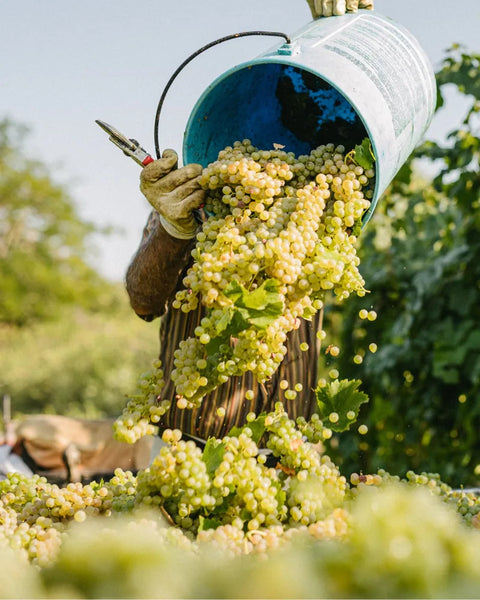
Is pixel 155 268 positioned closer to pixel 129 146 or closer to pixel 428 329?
pixel 129 146

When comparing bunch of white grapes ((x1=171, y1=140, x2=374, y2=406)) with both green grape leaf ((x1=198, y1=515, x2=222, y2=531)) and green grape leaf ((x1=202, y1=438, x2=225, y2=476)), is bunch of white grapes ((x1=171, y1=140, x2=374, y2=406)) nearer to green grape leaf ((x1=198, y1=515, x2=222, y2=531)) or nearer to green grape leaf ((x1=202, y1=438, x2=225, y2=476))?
green grape leaf ((x1=202, y1=438, x2=225, y2=476))

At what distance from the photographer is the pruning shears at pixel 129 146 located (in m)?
1.50

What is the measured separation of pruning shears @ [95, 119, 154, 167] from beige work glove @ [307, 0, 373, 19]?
0.64 meters

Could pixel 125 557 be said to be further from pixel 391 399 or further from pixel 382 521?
pixel 391 399

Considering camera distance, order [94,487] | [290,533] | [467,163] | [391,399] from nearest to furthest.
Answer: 1. [290,533]
2. [94,487]
3. [467,163]
4. [391,399]

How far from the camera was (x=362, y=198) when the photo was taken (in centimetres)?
144

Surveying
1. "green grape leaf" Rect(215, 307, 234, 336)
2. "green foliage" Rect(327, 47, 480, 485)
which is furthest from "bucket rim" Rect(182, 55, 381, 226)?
"green foliage" Rect(327, 47, 480, 485)

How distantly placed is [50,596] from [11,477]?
42.0 inches

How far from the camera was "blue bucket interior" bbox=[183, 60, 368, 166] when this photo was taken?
5.54 ft

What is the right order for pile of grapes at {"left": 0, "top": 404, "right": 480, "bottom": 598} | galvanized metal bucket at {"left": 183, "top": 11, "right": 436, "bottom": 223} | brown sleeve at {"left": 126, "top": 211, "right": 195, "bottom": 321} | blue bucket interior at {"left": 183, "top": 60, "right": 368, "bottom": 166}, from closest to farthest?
pile of grapes at {"left": 0, "top": 404, "right": 480, "bottom": 598}
galvanized metal bucket at {"left": 183, "top": 11, "right": 436, "bottom": 223}
blue bucket interior at {"left": 183, "top": 60, "right": 368, "bottom": 166}
brown sleeve at {"left": 126, "top": 211, "right": 195, "bottom": 321}

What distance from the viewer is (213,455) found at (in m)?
1.16

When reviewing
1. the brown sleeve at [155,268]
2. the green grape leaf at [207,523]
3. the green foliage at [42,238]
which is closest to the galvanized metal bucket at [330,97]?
the brown sleeve at [155,268]

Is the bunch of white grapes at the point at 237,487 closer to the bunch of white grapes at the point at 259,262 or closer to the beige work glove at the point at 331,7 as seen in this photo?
the bunch of white grapes at the point at 259,262

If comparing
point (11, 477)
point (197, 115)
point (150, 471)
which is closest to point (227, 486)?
point (150, 471)
